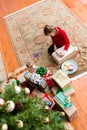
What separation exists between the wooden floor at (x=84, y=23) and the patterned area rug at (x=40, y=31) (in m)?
0.08

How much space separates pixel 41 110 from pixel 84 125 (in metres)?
0.57

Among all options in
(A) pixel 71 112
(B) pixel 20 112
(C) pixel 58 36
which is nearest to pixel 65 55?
(C) pixel 58 36

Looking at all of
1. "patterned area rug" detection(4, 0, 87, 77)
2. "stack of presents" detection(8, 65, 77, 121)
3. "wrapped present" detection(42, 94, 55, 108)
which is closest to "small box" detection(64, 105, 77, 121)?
"stack of presents" detection(8, 65, 77, 121)

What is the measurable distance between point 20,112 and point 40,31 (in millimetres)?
A: 1672

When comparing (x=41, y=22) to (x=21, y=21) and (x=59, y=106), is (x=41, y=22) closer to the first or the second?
(x=21, y=21)

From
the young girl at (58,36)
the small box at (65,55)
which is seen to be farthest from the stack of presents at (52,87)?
the young girl at (58,36)

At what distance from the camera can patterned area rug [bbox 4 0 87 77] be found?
7.92ft

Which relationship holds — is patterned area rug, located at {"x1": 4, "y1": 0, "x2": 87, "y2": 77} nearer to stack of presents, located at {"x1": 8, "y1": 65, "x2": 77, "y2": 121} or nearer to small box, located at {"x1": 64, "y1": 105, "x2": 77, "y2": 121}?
stack of presents, located at {"x1": 8, "y1": 65, "x2": 77, "y2": 121}

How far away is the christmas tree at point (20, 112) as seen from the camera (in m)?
1.20

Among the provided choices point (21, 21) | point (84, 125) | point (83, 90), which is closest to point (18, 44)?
point (21, 21)

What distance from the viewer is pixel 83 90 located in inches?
79.8

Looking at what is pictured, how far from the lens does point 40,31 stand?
9.09 feet

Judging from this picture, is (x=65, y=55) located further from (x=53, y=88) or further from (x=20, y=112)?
(x=20, y=112)

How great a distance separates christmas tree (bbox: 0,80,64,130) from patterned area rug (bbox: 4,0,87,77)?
0.92 meters
